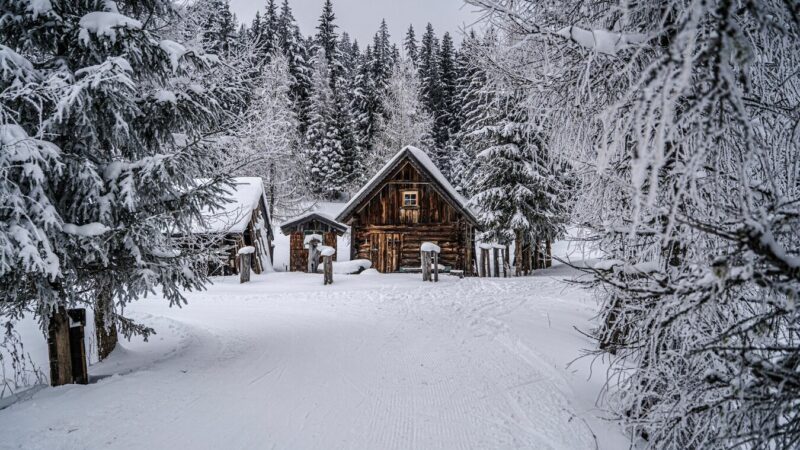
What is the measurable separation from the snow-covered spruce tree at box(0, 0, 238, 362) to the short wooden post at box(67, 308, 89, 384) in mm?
191

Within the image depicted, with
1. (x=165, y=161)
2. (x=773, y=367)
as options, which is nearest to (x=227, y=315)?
(x=165, y=161)

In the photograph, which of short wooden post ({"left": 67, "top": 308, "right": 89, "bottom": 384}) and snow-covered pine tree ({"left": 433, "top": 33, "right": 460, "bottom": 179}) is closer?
short wooden post ({"left": 67, "top": 308, "right": 89, "bottom": 384})

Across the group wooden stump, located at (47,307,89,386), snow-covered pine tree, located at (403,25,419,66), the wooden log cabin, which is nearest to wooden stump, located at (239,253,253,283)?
the wooden log cabin

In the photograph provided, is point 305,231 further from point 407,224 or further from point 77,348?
point 77,348

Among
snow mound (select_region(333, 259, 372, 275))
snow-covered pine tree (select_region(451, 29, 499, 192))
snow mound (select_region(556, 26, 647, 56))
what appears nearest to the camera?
snow mound (select_region(556, 26, 647, 56))

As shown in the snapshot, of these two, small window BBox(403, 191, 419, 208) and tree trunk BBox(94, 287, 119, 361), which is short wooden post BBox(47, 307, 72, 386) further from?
small window BBox(403, 191, 419, 208)

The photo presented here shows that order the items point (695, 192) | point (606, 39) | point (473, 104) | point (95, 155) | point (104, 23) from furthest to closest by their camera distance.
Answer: point (473, 104), point (95, 155), point (104, 23), point (606, 39), point (695, 192)

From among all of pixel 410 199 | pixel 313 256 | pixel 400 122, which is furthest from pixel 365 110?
pixel 313 256

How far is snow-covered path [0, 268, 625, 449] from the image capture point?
3.66 m

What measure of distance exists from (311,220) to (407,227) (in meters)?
5.12

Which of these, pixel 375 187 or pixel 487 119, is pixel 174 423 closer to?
pixel 375 187

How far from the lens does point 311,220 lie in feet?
66.9

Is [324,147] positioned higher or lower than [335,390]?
higher

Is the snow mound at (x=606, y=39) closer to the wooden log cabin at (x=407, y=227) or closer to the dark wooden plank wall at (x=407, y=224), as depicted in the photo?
the wooden log cabin at (x=407, y=227)
